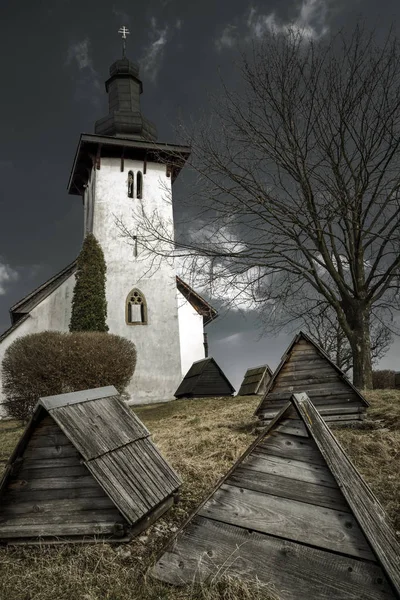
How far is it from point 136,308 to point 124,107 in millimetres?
13851

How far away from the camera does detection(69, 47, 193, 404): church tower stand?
2170 cm

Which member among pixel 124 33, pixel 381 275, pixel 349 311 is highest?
pixel 124 33

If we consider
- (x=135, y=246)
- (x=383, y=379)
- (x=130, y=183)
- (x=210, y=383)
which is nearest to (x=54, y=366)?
(x=210, y=383)

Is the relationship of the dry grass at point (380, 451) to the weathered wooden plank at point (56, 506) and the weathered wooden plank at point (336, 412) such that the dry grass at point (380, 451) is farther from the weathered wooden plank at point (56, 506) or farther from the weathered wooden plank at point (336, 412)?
the weathered wooden plank at point (56, 506)

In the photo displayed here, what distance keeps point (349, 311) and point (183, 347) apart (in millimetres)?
12640

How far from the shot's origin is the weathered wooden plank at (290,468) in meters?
2.40

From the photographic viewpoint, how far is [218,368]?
59.7ft

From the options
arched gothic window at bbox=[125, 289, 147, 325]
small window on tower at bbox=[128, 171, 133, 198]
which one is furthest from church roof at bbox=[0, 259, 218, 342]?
small window on tower at bbox=[128, 171, 133, 198]

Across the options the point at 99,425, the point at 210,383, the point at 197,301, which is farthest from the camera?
the point at 197,301

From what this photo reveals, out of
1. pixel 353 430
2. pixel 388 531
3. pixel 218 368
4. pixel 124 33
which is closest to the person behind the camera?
pixel 388 531

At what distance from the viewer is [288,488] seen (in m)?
2.48

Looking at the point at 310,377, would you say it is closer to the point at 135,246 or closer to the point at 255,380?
the point at 255,380

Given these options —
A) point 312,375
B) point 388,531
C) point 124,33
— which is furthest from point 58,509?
point 124,33

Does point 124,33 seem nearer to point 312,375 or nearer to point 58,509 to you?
point 312,375
